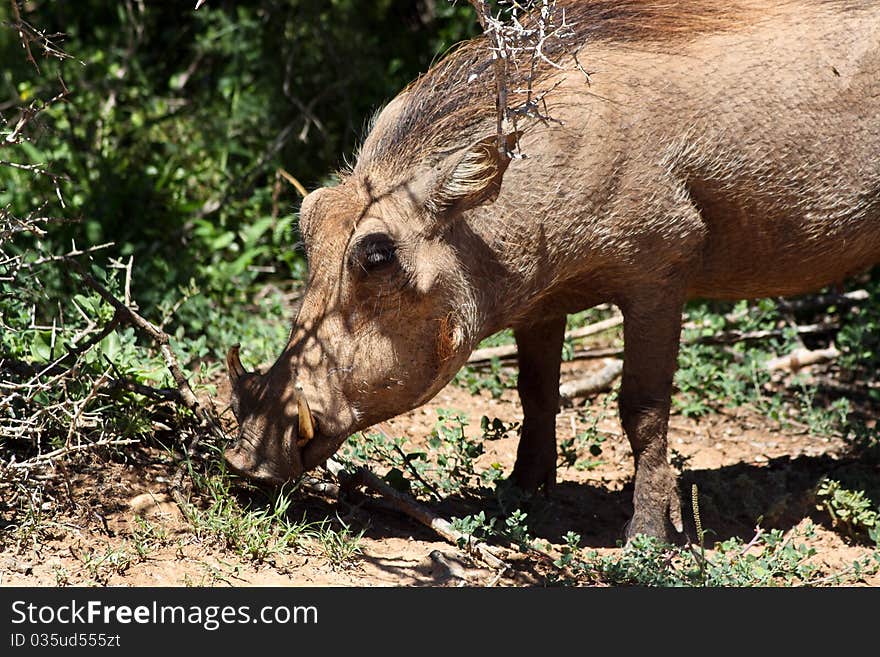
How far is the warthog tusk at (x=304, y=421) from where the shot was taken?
3816mm

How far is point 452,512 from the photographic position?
4523 mm

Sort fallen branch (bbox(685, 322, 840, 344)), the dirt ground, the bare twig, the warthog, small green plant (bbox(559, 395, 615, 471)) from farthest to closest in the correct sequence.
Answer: fallen branch (bbox(685, 322, 840, 344)) < the bare twig < small green plant (bbox(559, 395, 615, 471)) < the warthog < the dirt ground

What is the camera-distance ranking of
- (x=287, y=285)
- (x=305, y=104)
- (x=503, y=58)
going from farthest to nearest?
(x=305, y=104) → (x=287, y=285) → (x=503, y=58)

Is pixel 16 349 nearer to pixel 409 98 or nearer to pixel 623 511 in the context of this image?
pixel 409 98

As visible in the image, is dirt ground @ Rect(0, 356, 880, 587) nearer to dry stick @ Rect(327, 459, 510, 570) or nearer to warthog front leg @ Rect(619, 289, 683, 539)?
dry stick @ Rect(327, 459, 510, 570)

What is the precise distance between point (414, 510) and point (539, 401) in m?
0.88

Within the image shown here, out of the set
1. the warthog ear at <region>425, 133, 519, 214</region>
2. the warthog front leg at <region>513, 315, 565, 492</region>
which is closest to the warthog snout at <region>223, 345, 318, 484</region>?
the warthog ear at <region>425, 133, 519, 214</region>

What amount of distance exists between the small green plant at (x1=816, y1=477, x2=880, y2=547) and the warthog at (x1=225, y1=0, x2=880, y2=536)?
0.68 m

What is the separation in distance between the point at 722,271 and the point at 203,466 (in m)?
2.10

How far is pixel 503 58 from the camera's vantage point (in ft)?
10.8

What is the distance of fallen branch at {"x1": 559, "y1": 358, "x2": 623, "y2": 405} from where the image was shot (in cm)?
606

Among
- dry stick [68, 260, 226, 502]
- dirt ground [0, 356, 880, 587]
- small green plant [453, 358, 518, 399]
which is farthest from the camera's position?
→ small green plant [453, 358, 518, 399]

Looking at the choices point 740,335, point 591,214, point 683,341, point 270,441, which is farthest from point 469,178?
point 740,335

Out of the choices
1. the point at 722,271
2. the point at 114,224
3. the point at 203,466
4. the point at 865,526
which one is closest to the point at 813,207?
the point at 722,271
